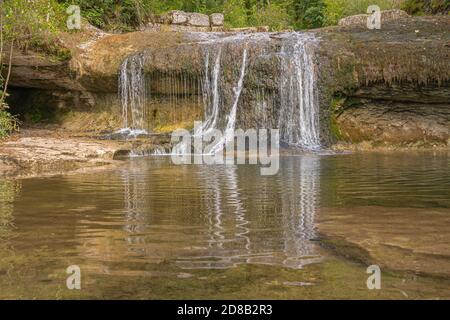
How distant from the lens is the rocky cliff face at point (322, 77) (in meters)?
16.3

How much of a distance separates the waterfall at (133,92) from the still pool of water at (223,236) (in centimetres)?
1001

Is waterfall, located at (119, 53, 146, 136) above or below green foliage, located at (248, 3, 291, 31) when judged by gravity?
below

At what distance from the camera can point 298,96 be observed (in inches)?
669

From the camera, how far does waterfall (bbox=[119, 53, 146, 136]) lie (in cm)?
1808

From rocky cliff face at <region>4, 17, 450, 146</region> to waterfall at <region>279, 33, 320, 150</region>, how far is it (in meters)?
0.18

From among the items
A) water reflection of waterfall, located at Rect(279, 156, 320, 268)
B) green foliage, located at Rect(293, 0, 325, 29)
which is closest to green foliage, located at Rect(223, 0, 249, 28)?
green foliage, located at Rect(293, 0, 325, 29)

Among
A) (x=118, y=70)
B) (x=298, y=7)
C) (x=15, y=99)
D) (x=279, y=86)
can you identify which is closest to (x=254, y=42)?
(x=279, y=86)

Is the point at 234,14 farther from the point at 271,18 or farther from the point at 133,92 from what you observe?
the point at 133,92

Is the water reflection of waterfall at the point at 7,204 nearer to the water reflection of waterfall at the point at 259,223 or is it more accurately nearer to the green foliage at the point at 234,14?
the water reflection of waterfall at the point at 259,223

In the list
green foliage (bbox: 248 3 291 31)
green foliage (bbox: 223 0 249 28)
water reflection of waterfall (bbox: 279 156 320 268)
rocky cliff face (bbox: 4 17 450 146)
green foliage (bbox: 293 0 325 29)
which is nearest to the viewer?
water reflection of waterfall (bbox: 279 156 320 268)

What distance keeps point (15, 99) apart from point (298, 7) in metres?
18.5

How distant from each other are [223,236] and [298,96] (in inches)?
508

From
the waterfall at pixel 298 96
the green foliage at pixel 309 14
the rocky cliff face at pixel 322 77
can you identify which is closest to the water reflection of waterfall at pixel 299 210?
the waterfall at pixel 298 96

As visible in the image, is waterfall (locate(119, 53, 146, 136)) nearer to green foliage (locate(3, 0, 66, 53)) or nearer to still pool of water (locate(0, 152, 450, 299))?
green foliage (locate(3, 0, 66, 53))
